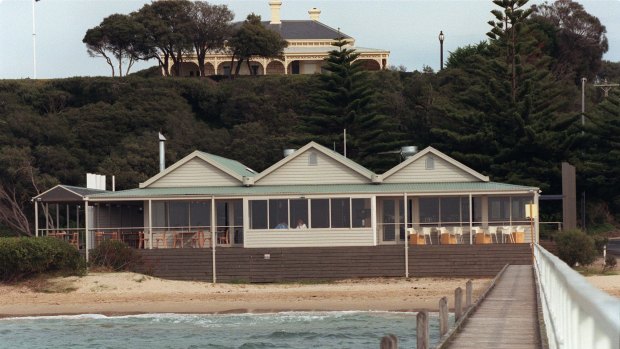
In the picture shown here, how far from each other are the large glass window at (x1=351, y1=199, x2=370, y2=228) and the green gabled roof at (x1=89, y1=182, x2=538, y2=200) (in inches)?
15.7

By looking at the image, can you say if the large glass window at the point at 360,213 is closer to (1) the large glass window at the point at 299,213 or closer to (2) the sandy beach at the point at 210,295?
(1) the large glass window at the point at 299,213

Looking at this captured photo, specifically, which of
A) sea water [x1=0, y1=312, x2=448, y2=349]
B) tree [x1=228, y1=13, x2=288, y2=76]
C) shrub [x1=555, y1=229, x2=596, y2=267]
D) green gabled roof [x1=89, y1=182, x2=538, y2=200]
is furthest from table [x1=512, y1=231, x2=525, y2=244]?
tree [x1=228, y1=13, x2=288, y2=76]

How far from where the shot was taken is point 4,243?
28.4 meters

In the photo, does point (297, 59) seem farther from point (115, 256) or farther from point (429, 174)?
point (115, 256)

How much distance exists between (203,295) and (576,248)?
10619mm

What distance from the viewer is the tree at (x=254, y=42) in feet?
262

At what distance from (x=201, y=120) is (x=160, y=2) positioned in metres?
13.7

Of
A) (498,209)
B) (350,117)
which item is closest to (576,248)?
(498,209)

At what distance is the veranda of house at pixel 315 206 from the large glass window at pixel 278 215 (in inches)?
1.1

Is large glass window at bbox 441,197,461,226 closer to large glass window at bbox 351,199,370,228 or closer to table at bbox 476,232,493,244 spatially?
table at bbox 476,232,493,244

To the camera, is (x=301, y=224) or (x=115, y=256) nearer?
(x=115, y=256)

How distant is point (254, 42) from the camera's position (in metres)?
80.1

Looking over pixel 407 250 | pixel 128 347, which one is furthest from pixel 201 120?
pixel 128 347

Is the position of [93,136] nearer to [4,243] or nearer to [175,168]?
[175,168]
